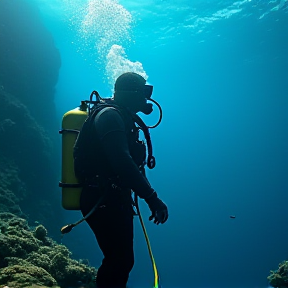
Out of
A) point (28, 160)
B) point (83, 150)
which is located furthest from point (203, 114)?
point (83, 150)

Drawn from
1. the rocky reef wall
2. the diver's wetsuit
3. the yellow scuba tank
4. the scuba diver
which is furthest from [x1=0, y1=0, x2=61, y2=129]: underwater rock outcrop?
the diver's wetsuit

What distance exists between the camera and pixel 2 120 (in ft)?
72.0

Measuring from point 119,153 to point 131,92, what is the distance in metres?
0.95

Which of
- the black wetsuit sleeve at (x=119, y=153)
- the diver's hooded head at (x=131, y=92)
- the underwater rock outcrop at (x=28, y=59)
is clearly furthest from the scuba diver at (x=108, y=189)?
the underwater rock outcrop at (x=28, y=59)

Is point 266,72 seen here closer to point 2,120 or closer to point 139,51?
point 139,51

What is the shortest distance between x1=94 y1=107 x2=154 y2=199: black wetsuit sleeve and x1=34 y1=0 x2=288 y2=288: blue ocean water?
21.1 feet

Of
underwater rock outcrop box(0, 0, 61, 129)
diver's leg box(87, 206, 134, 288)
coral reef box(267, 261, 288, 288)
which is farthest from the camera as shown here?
underwater rock outcrop box(0, 0, 61, 129)

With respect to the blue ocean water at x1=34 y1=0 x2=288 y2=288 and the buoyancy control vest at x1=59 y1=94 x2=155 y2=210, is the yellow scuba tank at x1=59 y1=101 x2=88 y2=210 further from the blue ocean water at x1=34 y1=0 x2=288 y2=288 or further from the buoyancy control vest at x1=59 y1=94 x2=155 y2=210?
the blue ocean water at x1=34 y1=0 x2=288 y2=288

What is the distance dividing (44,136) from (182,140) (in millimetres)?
143742

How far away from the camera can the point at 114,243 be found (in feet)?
11.1

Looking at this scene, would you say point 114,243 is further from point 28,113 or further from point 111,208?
point 28,113

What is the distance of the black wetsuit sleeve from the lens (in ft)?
10.1

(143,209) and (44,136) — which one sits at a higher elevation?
(143,209)

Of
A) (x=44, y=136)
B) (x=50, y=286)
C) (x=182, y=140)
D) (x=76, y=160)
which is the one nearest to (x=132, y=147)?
(x=76, y=160)
